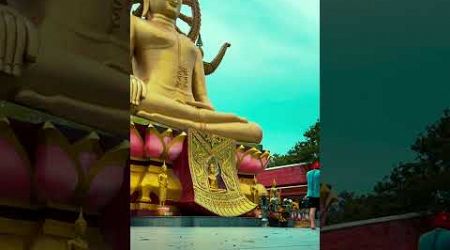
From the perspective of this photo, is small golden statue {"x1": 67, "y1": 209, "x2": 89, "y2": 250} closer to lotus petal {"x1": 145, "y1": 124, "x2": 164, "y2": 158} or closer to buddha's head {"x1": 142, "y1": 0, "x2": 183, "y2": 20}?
lotus petal {"x1": 145, "y1": 124, "x2": 164, "y2": 158}

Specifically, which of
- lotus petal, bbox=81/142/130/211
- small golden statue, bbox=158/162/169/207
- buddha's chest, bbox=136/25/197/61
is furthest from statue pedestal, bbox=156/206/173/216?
lotus petal, bbox=81/142/130/211

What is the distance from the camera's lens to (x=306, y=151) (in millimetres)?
3572

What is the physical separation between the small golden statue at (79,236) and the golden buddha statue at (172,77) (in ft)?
8.80

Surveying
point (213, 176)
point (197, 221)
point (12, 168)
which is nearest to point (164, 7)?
point (213, 176)

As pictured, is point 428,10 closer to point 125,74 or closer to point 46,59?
point 125,74

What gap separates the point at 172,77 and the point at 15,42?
3.08 meters

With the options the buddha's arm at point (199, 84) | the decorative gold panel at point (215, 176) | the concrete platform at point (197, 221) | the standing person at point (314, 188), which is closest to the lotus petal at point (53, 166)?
the standing person at point (314, 188)

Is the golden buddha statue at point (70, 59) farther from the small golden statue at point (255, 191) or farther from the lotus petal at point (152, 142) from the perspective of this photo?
the small golden statue at point (255, 191)

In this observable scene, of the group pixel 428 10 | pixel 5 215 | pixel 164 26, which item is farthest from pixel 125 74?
pixel 164 26

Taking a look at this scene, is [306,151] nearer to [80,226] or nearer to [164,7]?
[164,7]

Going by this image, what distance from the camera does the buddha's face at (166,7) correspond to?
13.7ft

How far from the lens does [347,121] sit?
2.42 m

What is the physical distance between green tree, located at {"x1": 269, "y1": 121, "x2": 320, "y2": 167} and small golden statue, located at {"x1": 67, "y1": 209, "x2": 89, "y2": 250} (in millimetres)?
1506

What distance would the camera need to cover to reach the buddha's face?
4.17m
